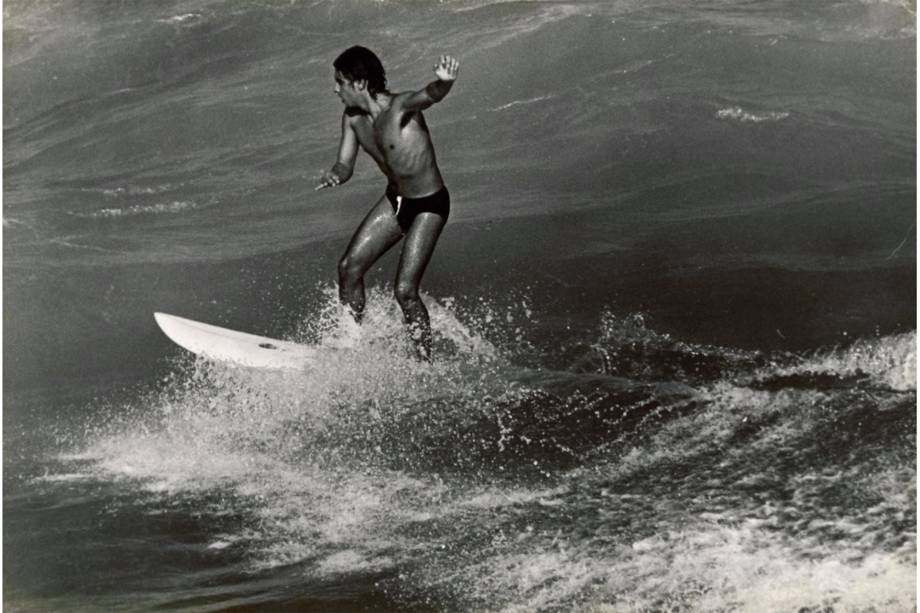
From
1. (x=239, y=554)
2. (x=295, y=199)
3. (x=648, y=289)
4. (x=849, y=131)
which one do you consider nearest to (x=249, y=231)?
(x=295, y=199)

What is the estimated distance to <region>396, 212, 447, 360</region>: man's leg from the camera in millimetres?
4062

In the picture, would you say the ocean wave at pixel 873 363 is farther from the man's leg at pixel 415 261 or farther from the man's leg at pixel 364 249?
the man's leg at pixel 364 249

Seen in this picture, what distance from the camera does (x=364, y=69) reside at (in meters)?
4.02

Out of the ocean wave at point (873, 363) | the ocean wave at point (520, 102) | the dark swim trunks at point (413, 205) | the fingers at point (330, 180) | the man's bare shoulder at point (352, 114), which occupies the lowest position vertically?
the ocean wave at point (873, 363)

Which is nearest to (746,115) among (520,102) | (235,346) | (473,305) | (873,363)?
(520,102)

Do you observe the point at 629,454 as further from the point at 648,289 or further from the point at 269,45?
the point at 269,45

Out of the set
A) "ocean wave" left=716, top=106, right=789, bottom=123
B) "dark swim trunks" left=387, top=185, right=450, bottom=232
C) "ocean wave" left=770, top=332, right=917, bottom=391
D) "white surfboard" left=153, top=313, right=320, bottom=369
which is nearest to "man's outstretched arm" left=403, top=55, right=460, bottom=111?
"dark swim trunks" left=387, top=185, right=450, bottom=232

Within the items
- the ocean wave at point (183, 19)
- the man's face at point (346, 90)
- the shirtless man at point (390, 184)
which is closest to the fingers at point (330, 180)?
the shirtless man at point (390, 184)

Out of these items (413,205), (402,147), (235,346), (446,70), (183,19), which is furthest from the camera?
(183,19)

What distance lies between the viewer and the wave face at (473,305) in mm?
3822

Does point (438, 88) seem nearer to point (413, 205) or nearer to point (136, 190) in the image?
point (413, 205)

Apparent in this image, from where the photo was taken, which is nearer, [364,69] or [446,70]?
[446,70]

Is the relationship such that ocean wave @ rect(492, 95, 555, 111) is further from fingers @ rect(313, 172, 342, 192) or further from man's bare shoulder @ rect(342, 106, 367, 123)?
fingers @ rect(313, 172, 342, 192)

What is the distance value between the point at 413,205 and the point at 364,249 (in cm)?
24
